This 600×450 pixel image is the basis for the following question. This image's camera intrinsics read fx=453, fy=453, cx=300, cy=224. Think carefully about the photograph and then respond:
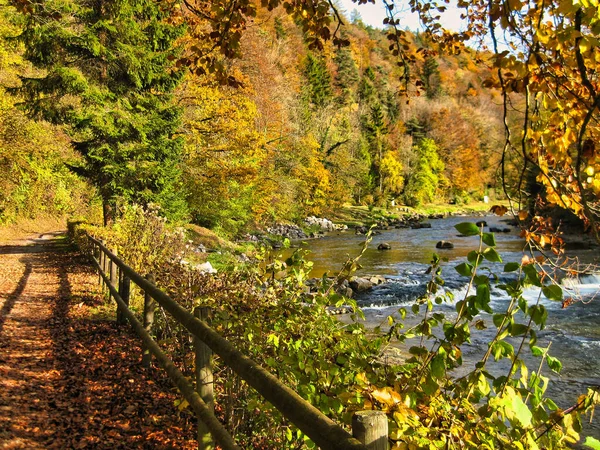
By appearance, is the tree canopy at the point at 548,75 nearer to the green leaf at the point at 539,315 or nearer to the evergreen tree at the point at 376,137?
the green leaf at the point at 539,315

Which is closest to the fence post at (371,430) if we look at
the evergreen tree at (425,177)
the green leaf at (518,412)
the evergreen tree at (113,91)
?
the green leaf at (518,412)

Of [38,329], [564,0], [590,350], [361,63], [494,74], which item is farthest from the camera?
[361,63]

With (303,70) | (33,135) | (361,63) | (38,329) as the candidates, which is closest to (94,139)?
(33,135)

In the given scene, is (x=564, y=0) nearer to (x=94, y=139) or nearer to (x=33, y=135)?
(x=94, y=139)

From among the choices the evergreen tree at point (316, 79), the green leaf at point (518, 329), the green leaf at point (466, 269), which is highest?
the evergreen tree at point (316, 79)

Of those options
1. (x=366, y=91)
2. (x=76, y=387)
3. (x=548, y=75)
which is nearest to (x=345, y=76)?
(x=366, y=91)

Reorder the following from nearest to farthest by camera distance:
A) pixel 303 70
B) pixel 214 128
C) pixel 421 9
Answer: pixel 421 9 < pixel 214 128 < pixel 303 70

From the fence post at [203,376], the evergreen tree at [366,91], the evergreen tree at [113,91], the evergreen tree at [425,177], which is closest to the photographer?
the fence post at [203,376]

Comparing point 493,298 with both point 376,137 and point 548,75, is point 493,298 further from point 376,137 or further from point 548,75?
point 376,137

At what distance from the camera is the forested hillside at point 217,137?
46.3 feet

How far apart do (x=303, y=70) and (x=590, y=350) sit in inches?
2036

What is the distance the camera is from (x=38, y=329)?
6.69 m

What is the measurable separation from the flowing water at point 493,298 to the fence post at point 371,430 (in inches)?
92.3

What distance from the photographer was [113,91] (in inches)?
612
